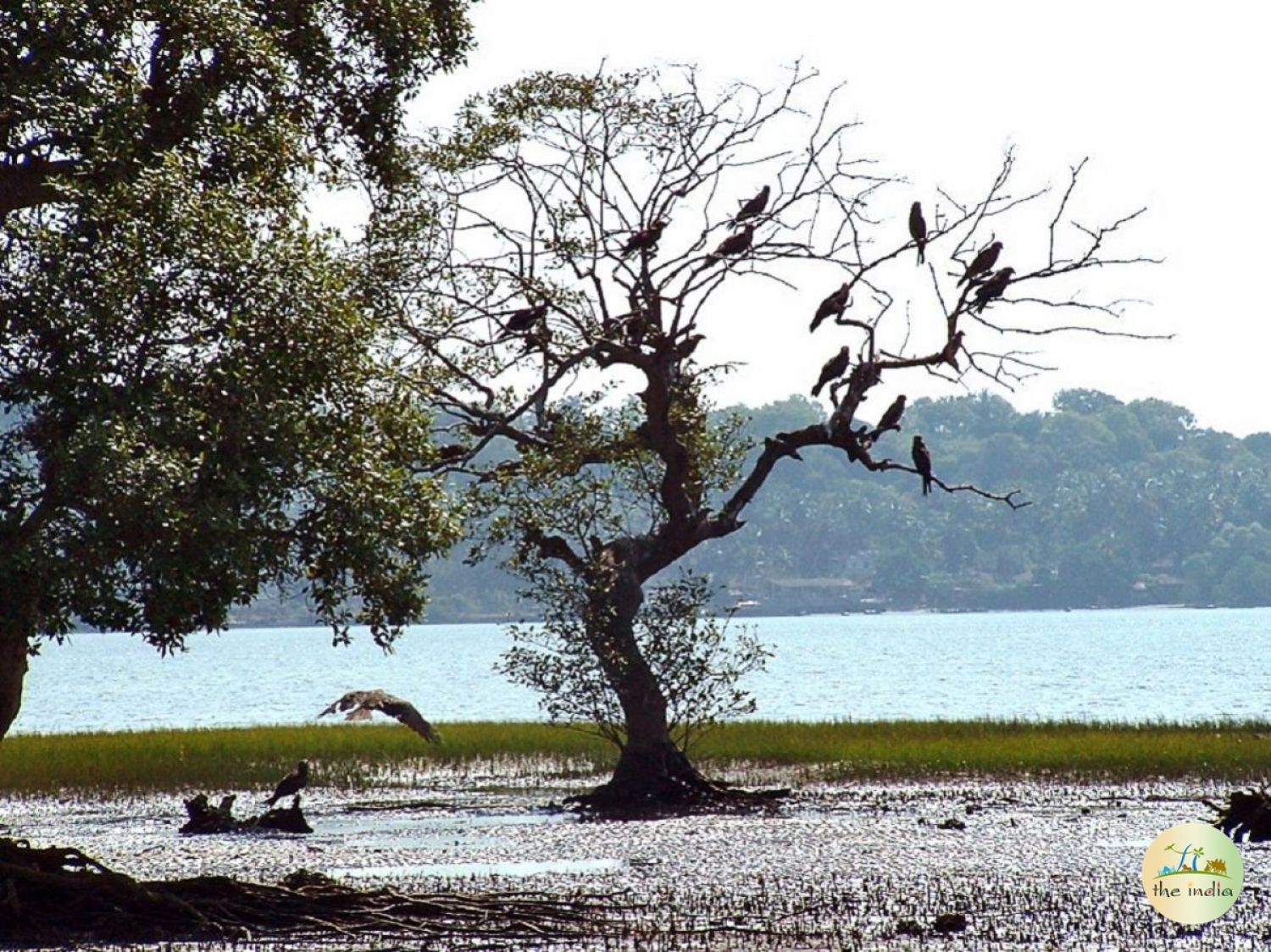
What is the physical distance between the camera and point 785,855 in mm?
18766

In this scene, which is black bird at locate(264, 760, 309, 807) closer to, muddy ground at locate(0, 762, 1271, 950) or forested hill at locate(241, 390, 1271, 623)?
muddy ground at locate(0, 762, 1271, 950)

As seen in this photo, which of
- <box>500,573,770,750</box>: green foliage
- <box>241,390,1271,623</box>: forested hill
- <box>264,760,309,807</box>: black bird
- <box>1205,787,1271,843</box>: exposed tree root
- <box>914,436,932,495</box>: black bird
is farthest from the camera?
<box>241,390,1271,623</box>: forested hill

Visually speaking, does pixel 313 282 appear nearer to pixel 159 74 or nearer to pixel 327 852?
pixel 159 74

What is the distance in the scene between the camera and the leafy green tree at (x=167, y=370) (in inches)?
520

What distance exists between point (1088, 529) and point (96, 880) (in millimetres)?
153172

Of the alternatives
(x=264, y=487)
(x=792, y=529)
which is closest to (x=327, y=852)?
(x=264, y=487)

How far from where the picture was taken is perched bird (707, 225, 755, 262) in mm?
24031

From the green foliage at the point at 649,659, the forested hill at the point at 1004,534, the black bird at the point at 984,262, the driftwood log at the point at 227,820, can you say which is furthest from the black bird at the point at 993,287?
the forested hill at the point at 1004,534

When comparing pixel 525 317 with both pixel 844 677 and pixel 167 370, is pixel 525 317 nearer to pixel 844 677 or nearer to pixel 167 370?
pixel 167 370

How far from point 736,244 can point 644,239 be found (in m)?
1.14

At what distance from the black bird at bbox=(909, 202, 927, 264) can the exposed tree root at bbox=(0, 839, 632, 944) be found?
434 inches

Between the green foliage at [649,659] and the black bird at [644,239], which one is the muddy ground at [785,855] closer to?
the green foliage at [649,659]

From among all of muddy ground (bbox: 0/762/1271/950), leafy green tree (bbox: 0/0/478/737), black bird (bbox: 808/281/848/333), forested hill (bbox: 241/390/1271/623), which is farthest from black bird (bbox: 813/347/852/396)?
forested hill (bbox: 241/390/1271/623)

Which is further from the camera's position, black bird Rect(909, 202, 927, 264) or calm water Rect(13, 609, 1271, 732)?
calm water Rect(13, 609, 1271, 732)
